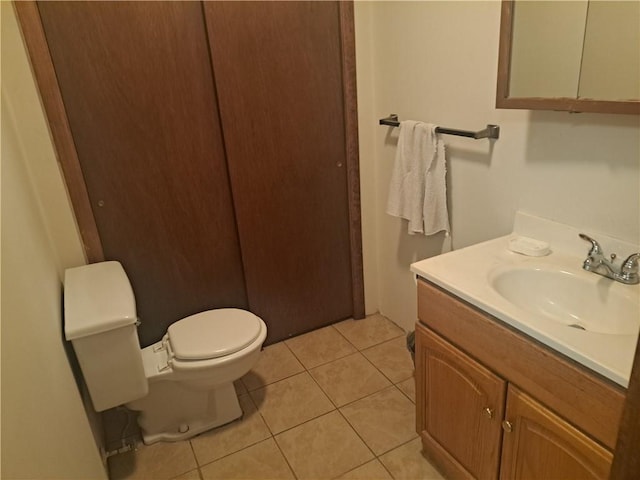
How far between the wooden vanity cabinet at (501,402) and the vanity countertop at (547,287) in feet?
0.12

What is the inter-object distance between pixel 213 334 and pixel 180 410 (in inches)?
14.3

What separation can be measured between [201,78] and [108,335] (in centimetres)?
110

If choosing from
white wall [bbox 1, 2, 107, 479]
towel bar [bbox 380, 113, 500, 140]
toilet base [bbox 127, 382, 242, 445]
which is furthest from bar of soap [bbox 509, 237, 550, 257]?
white wall [bbox 1, 2, 107, 479]

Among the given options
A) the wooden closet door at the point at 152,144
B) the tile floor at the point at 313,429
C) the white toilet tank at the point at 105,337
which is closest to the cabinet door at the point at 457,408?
the tile floor at the point at 313,429

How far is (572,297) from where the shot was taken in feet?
4.39

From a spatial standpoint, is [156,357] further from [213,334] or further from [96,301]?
[96,301]

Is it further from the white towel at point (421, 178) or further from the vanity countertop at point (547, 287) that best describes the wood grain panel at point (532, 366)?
the white towel at point (421, 178)

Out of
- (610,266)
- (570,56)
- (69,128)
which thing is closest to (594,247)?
(610,266)

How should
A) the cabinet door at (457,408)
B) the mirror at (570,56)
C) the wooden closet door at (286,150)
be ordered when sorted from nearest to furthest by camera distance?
the mirror at (570,56) → the cabinet door at (457,408) → the wooden closet door at (286,150)

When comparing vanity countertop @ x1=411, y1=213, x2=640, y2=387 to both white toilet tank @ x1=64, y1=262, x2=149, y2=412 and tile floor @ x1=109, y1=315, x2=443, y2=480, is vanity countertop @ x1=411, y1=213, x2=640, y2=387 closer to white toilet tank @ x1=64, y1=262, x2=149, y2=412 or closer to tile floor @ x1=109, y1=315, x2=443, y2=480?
tile floor @ x1=109, y1=315, x2=443, y2=480

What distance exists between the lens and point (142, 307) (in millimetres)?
2086

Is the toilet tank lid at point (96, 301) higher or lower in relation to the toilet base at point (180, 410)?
higher

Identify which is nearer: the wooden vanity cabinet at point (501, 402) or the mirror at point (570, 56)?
the wooden vanity cabinet at point (501, 402)

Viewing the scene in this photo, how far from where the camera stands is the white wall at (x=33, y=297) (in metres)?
0.81
